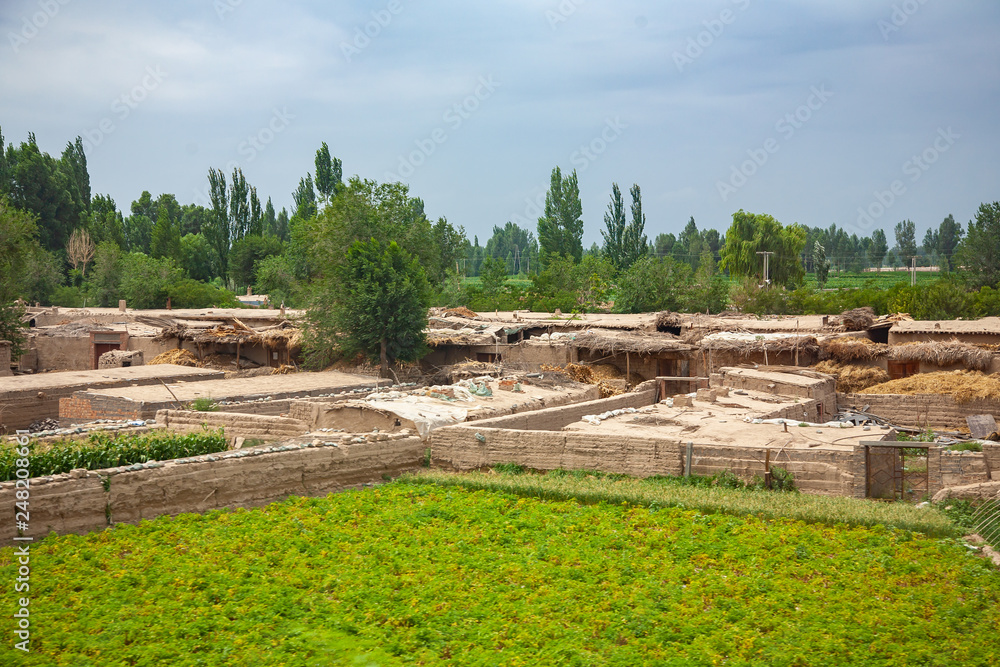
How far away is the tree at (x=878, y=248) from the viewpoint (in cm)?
11945

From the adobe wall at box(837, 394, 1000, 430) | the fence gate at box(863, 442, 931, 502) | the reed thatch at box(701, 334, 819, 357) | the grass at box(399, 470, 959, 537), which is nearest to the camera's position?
the grass at box(399, 470, 959, 537)

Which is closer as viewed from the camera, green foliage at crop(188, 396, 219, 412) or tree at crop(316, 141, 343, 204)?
green foliage at crop(188, 396, 219, 412)

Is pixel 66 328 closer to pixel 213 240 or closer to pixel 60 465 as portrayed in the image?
pixel 60 465

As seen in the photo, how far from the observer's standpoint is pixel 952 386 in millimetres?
19469

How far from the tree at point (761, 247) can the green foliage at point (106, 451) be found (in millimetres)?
45879

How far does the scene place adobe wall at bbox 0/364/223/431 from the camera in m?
17.4

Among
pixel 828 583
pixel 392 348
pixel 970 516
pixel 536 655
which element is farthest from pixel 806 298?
pixel 536 655

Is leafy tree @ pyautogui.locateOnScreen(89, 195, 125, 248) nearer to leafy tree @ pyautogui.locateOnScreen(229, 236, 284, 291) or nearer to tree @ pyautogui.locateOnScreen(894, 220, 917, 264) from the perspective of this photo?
leafy tree @ pyautogui.locateOnScreen(229, 236, 284, 291)

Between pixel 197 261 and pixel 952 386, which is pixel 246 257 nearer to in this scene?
pixel 197 261

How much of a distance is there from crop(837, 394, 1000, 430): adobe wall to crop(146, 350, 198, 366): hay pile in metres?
19.0

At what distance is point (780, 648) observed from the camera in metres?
6.84

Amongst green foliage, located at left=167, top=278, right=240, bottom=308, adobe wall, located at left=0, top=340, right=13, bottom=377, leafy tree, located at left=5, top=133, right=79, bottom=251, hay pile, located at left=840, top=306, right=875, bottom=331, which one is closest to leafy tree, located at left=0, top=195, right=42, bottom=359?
adobe wall, located at left=0, top=340, right=13, bottom=377

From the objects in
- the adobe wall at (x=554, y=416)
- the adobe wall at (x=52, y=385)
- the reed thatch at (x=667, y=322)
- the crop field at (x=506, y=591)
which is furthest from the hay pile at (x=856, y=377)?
the adobe wall at (x=52, y=385)

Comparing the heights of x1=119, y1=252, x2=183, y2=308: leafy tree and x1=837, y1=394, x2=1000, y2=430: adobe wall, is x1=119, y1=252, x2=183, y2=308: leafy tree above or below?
above
